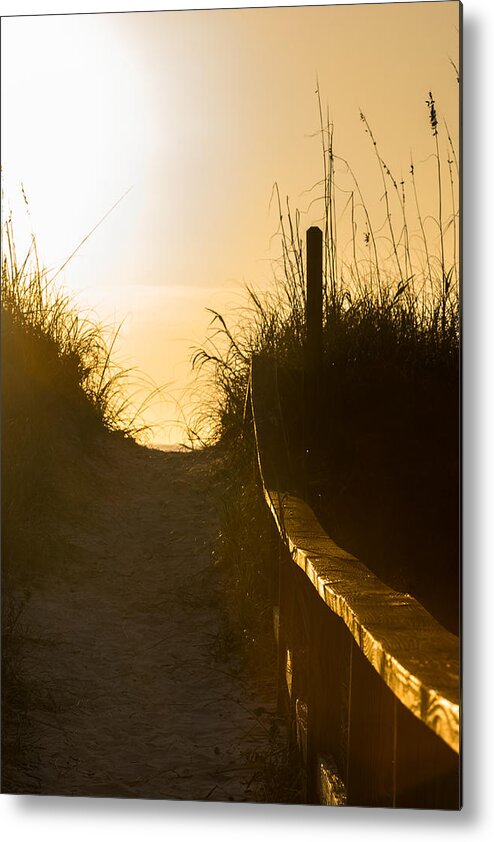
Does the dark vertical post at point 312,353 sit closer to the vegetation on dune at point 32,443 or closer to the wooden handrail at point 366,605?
the wooden handrail at point 366,605

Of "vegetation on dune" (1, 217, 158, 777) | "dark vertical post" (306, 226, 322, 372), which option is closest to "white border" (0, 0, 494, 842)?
"dark vertical post" (306, 226, 322, 372)

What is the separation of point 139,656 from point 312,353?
806 millimetres

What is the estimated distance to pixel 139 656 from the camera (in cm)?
230

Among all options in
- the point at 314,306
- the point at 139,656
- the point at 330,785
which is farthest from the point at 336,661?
the point at 314,306

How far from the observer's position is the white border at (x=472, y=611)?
7.01 feet

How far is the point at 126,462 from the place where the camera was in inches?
90.1

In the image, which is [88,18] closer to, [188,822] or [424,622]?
[424,622]

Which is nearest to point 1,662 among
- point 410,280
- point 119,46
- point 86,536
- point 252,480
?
point 86,536

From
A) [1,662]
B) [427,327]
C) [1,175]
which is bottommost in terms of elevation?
[1,662]

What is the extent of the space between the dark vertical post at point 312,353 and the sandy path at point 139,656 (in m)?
0.24

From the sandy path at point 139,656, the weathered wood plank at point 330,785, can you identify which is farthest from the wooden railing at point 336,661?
the sandy path at point 139,656

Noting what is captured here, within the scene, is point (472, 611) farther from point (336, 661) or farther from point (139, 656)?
point (139, 656)

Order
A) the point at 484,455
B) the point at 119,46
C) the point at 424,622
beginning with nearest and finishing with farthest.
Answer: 1. the point at 424,622
2. the point at 484,455
3. the point at 119,46

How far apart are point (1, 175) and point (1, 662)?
1.15 meters
